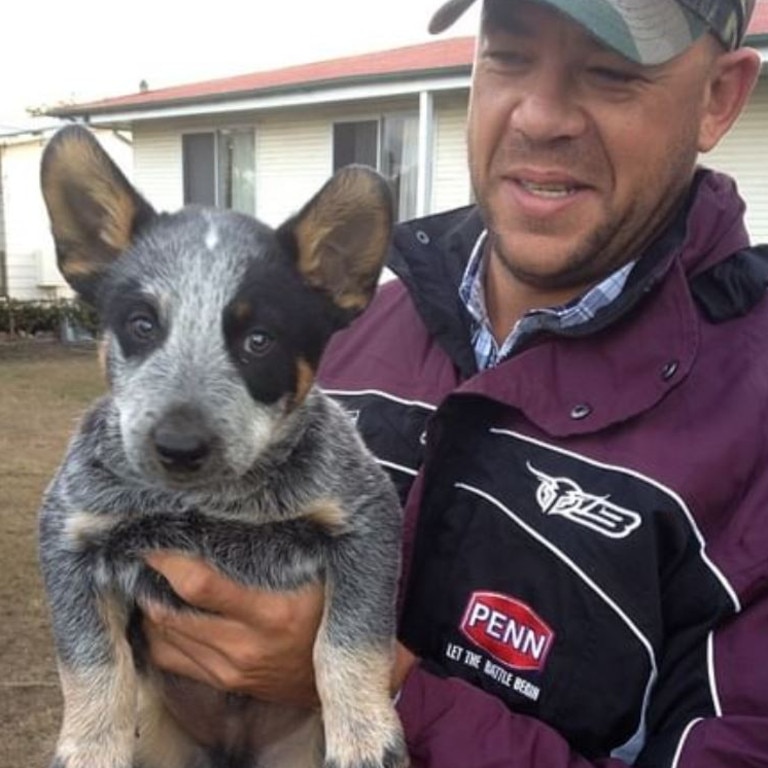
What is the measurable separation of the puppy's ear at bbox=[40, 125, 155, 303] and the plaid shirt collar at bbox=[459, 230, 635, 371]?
0.96 metres

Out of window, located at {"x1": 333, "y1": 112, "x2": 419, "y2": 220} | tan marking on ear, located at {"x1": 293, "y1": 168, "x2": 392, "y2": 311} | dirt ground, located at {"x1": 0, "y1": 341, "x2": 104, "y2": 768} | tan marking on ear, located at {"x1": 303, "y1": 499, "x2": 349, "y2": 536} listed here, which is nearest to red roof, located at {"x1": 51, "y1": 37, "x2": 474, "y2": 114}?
window, located at {"x1": 333, "y1": 112, "x2": 419, "y2": 220}

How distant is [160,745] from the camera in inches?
115

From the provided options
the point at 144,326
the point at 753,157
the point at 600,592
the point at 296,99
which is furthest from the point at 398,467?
the point at 296,99

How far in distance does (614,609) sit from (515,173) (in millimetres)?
1143

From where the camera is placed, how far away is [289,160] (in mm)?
19750

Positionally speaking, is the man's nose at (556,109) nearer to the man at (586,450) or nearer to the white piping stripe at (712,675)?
the man at (586,450)

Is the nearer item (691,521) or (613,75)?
(691,521)

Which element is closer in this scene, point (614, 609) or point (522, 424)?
point (614, 609)

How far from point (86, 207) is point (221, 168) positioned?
1893 cm

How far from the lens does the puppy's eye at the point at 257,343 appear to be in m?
2.49

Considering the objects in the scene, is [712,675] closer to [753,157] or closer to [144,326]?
[144,326]

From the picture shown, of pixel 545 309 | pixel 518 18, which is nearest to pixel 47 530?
pixel 545 309

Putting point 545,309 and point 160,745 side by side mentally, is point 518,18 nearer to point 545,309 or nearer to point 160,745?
point 545,309

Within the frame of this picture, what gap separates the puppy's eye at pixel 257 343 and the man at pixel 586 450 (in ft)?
1.58
